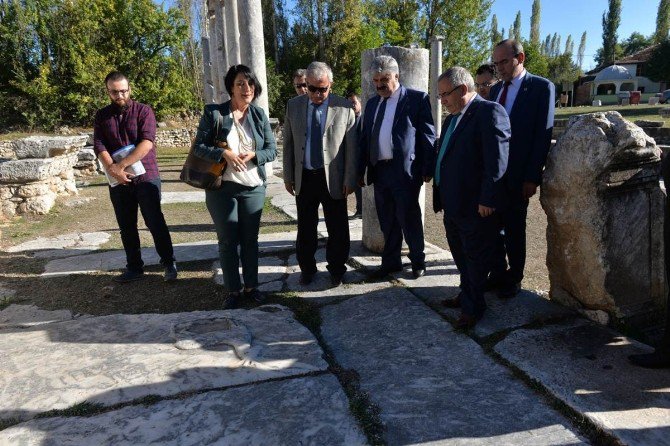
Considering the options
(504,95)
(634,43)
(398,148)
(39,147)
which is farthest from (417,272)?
(634,43)

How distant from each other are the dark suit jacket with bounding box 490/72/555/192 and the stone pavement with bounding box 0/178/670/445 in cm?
90

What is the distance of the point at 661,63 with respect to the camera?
39.8 m

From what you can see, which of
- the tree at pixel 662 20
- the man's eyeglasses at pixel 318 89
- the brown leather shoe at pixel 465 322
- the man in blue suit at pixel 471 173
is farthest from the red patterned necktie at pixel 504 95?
the tree at pixel 662 20

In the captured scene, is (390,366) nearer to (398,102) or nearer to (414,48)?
(398,102)

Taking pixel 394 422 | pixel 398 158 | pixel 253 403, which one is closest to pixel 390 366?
pixel 394 422

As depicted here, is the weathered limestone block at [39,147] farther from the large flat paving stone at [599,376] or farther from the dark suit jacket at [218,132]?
the large flat paving stone at [599,376]

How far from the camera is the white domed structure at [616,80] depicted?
44.8 meters

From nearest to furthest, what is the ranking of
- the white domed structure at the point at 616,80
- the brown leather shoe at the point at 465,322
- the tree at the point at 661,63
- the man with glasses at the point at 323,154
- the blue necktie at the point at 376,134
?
the brown leather shoe at the point at 465,322 < the man with glasses at the point at 323,154 < the blue necktie at the point at 376,134 < the tree at the point at 661,63 < the white domed structure at the point at 616,80

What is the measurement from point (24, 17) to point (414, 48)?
22.8 m

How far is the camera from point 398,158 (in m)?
3.82

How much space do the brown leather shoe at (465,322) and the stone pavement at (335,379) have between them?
43 millimetres

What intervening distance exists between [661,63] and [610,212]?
46651mm

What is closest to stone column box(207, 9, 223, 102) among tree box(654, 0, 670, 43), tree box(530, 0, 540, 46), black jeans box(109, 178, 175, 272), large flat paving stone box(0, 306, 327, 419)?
black jeans box(109, 178, 175, 272)

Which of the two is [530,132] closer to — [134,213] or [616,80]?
[134,213]
